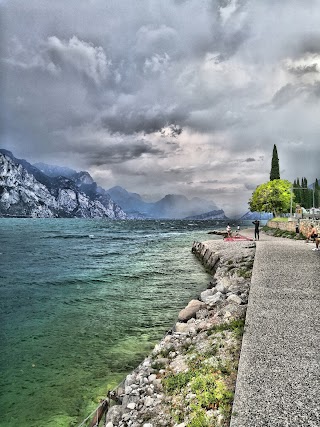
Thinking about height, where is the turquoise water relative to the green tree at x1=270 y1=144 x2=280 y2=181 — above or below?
below

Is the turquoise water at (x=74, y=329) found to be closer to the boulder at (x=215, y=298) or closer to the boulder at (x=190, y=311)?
the boulder at (x=190, y=311)

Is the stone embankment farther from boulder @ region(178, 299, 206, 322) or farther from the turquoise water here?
the turquoise water

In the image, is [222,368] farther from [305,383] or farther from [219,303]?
[219,303]

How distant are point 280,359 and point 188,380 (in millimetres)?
2048

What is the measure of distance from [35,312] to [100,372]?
7.68 metres

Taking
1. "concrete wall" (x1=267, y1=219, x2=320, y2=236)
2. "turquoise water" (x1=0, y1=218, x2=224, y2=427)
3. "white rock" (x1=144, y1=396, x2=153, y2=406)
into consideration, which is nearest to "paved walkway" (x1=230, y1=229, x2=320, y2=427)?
"white rock" (x1=144, y1=396, x2=153, y2=406)

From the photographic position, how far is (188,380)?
23.1 ft

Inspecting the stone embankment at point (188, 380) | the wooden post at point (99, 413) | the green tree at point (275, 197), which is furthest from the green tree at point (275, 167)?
the wooden post at point (99, 413)

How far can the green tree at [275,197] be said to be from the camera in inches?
3034

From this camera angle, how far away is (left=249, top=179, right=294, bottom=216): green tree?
77.1 metres

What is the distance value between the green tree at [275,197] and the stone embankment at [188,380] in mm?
70310

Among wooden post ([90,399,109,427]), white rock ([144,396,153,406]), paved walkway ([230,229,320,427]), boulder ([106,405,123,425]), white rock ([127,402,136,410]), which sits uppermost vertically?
paved walkway ([230,229,320,427])

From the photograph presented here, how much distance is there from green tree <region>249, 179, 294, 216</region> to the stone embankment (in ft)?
231

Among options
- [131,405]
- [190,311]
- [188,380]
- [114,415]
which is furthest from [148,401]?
[190,311]
